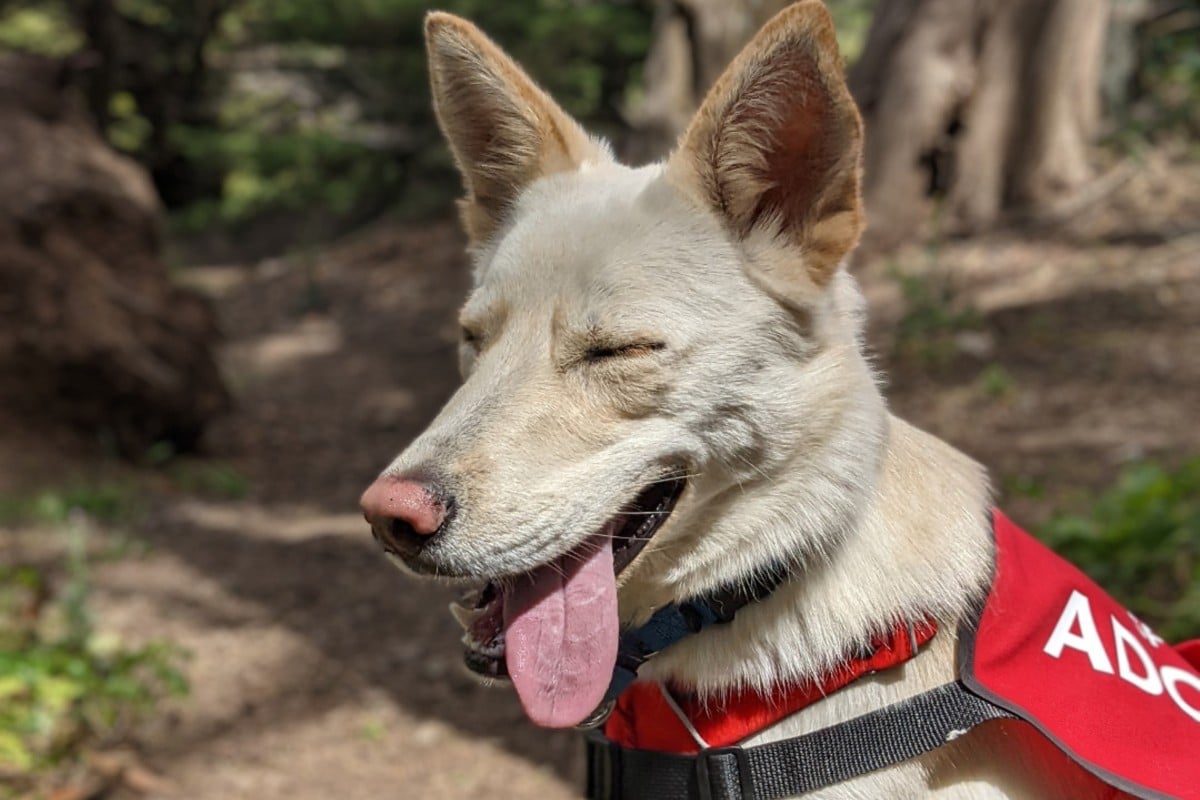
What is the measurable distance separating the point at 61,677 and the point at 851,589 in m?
3.36

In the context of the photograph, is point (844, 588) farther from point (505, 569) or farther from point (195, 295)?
point (195, 295)

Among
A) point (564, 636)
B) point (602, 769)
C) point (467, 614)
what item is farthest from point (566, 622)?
point (602, 769)

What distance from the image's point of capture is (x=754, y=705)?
225cm

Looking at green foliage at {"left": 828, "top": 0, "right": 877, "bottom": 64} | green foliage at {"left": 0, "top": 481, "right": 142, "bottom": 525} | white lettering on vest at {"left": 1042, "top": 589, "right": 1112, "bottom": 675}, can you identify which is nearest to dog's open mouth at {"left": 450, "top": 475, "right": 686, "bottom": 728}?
white lettering on vest at {"left": 1042, "top": 589, "right": 1112, "bottom": 675}

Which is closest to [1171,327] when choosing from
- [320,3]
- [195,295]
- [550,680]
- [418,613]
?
[418,613]

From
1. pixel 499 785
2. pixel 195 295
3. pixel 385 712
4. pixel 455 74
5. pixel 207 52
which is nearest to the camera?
pixel 455 74

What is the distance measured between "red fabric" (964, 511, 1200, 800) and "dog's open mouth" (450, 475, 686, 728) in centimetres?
70

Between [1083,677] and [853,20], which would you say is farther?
[853,20]

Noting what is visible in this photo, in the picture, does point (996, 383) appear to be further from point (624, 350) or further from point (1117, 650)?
point (624, 350)

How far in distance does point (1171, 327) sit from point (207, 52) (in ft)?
44.4

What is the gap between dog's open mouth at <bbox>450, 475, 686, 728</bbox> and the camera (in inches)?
82.8

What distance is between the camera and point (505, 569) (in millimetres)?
2109

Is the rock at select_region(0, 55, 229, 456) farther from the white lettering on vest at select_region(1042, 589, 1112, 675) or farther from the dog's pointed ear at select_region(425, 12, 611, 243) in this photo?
the white lettering on vest at select_region(1042, 589, 1112, 675)

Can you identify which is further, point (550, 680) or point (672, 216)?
point (672, 216)
